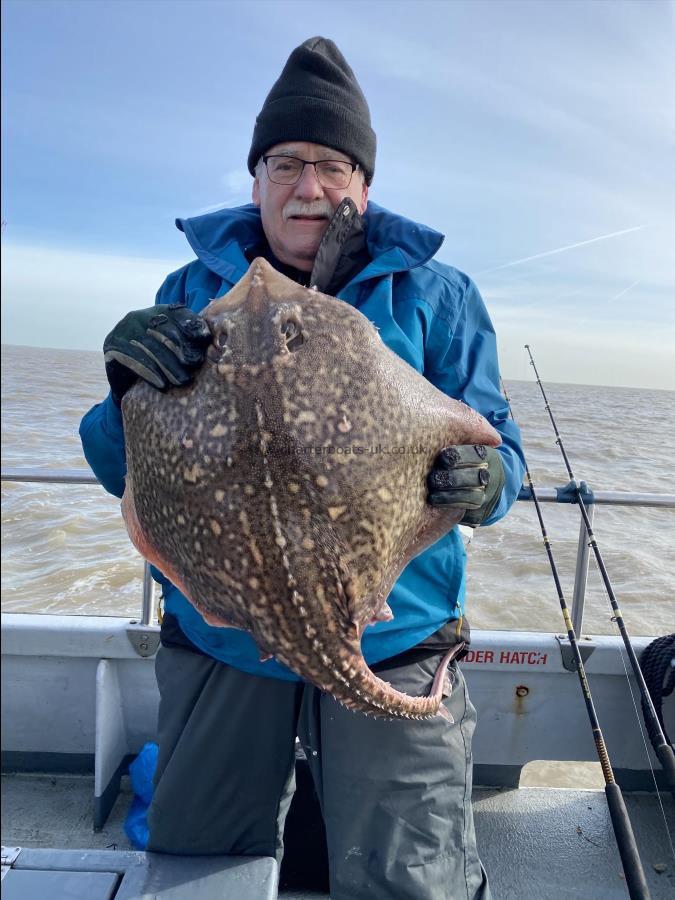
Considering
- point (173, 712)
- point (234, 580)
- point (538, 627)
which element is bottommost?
point (538, 627)

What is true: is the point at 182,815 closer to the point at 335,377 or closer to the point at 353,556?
the point at 353,556

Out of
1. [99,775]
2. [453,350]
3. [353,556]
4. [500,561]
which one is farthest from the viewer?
[500,561]

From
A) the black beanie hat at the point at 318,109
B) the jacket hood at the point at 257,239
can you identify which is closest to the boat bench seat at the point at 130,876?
the jacket hood at the point at 257,239

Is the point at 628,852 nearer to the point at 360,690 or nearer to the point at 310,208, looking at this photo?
the point at 360,690

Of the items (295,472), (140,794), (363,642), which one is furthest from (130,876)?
(295,472)

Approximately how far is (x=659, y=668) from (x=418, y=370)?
2.64m

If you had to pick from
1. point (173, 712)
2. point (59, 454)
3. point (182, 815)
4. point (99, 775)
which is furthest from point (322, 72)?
point (59, 454)

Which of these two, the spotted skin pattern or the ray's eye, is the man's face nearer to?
the spotted skin pattern

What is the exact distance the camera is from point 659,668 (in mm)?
3727

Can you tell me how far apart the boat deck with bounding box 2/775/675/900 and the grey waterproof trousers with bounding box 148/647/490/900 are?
112 centimetres

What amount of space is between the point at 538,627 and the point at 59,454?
10.1 m

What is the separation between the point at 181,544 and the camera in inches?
71.9

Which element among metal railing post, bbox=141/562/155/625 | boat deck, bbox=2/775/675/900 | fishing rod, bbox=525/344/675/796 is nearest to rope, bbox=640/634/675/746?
fishing rod, bbox=525/344/675/796

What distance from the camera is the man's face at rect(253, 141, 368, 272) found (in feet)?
8.16
